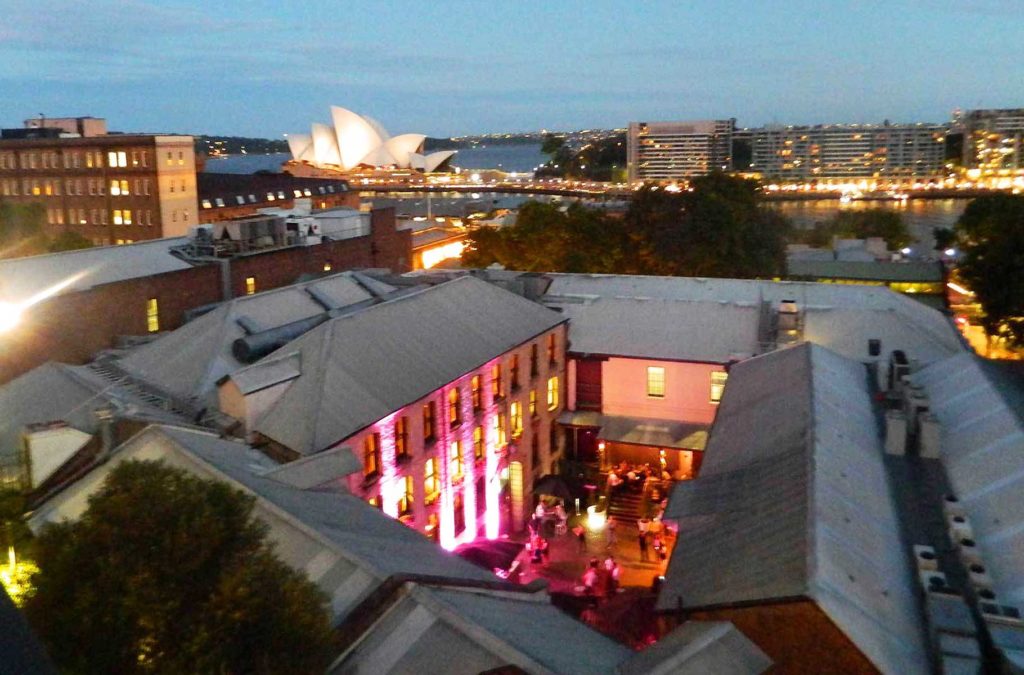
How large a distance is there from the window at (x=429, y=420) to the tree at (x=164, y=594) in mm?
11181

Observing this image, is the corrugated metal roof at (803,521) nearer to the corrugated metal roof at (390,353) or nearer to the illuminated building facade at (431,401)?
the illuminated building facade at (431,401)

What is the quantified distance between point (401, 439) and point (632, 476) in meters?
7.28

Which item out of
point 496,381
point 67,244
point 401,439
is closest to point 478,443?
point 496,381

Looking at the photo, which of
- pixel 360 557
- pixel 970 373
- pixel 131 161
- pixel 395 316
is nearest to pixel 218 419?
pixel 395 316

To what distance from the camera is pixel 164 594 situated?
6.29m

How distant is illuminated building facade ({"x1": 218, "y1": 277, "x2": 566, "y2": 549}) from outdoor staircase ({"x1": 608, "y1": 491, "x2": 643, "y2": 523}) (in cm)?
229

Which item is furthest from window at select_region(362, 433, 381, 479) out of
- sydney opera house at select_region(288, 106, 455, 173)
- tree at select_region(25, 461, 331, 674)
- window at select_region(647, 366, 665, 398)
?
sydney opera house at select_region(288, 106, 455, 173)

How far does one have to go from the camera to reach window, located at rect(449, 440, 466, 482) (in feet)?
62.0

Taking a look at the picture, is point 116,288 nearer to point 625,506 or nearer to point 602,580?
point 625,506

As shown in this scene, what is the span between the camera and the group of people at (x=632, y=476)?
2186 centimetres

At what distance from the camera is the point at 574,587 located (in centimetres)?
1762

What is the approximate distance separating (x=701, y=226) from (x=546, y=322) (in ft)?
51.3

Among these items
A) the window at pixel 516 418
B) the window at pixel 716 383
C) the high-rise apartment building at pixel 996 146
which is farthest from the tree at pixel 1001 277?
the high-rise apartment building at pixel 996 146

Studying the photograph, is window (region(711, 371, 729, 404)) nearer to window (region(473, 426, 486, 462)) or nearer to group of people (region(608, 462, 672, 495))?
group of people (region(608, 462, 672, 495))
